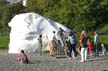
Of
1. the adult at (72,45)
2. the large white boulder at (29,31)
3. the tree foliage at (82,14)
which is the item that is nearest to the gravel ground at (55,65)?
the adult at (72,45)

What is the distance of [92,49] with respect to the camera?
3450cm

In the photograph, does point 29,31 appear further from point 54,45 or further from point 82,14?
point 82,14

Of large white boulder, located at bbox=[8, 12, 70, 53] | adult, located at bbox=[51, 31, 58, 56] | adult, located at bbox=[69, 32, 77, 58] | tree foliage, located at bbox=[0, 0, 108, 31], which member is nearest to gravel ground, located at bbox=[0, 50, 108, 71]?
adult, located at bbox=[69, 32, 77, 58]

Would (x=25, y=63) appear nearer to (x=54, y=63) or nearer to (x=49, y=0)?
(x=54, y=63)

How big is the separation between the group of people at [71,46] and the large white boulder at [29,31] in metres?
2.36

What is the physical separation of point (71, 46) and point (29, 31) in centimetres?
863

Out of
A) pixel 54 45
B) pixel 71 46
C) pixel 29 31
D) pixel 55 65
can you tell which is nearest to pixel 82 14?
pixel 29 31

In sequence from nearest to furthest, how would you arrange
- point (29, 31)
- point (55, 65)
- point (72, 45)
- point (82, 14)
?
point (55, 65), point (72, 45), point (29, 31), point (82, 14)

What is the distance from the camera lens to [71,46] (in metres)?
31.5

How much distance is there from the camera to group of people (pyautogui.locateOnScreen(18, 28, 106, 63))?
97.6ft

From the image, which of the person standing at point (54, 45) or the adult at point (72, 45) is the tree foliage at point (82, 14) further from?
the adult at point (72, 45)

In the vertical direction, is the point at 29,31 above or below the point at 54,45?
above

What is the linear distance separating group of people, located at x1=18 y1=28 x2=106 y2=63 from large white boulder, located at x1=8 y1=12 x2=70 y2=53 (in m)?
2.36

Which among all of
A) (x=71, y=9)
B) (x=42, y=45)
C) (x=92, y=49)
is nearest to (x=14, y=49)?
(x=42, y=45)
